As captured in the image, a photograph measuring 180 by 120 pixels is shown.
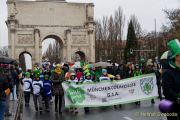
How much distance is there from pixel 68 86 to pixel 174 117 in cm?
1197

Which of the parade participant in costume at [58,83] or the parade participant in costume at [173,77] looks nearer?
the parade participant in costume at [173,77]

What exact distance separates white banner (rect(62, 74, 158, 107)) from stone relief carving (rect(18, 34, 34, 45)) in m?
55.2

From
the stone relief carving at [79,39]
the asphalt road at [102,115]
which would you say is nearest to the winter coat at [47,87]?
the asphalt road at [102,115]

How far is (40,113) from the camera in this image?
18641 mm

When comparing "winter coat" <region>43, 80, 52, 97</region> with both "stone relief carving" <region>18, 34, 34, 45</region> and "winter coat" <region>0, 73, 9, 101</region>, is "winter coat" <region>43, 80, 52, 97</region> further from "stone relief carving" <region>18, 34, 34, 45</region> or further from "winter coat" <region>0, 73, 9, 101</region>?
"stone relief carving" <region>18, 34, 34, 45</region>

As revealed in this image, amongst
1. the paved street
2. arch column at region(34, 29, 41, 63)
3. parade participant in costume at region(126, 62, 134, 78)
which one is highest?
arch column at region(34, 29, 41, 63)

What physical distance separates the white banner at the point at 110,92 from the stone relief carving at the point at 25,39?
5521cm

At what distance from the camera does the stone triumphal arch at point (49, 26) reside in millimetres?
71938

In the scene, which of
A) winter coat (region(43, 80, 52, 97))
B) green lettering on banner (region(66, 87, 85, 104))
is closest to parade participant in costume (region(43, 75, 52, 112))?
winter coat (region(43, 80, 52, 97))

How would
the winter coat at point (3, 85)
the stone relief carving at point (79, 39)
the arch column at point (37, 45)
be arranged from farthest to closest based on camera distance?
the stone relief carving at point (79, 39) < the arch column at point (37, 45) < the winter coat at point (3, 85)

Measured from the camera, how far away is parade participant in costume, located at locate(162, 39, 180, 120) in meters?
6.04

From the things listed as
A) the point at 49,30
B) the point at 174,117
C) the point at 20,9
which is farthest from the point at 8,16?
the point at 174,117

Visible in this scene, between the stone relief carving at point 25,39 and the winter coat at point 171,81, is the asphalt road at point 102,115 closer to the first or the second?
the winter coat at point 171,81

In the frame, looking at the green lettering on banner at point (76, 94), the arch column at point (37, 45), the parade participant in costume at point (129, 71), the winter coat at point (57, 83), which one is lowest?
the green lettering on banner at point (76, 94)
